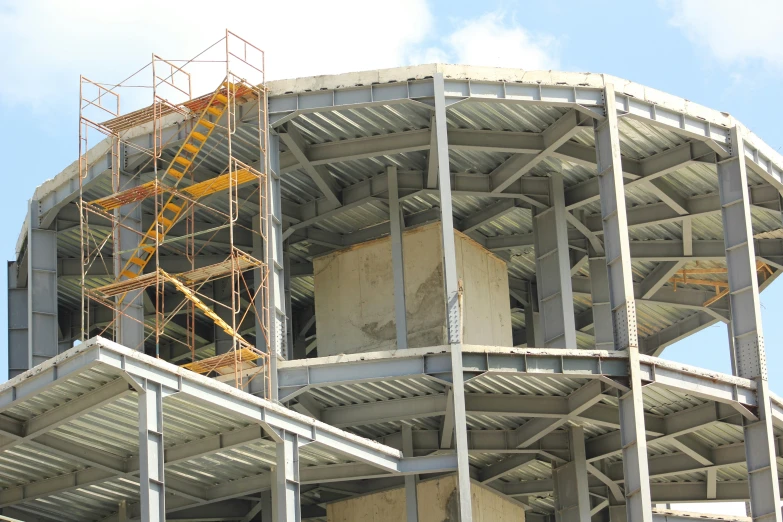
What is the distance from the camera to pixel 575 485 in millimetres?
47344

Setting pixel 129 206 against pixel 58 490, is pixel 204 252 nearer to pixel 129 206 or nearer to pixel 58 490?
pixel 129 206

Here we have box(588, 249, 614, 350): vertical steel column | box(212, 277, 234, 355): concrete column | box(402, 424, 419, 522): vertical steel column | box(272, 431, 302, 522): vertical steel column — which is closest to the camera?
box(272, 431, 302, 522): vertical steel column

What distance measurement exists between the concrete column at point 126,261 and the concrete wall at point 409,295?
625 centimetres

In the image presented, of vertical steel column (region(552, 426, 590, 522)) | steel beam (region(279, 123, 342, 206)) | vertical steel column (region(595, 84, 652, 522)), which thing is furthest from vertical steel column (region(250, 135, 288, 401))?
vertical steel column (region(552, 426, 590, 522))

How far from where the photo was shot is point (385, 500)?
47156mm

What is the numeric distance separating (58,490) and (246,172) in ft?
36.0

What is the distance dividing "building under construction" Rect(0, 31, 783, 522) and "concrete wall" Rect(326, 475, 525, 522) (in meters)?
0.07

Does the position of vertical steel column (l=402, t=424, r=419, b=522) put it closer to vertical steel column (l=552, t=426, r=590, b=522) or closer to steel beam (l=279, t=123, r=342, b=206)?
vertical steel column (l=552, t=426, r=590, b=522)

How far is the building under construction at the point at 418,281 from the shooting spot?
131ft

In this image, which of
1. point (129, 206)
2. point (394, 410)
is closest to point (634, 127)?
point (394, 410)

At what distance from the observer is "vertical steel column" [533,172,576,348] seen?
153 feet

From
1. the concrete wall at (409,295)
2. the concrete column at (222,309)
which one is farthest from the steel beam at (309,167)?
the concrete column at (222,309)

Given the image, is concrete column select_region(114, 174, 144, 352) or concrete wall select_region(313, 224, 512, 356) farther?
concrete wall select_region(313, 224, 512, 356)

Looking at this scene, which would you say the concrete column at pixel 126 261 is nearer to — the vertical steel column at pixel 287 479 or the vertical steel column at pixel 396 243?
the vertical steel column at pixel 396 243
